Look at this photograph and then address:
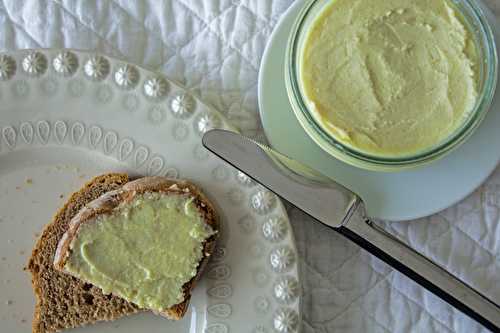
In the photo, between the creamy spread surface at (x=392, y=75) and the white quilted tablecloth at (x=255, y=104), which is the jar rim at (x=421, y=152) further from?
the white quilted tablecloth at (x=255, y=104)

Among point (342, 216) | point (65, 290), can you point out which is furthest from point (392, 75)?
point (65, 290)

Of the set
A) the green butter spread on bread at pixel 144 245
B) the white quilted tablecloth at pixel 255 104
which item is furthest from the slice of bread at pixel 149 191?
the white quilted tablecloth at pixel 255 104

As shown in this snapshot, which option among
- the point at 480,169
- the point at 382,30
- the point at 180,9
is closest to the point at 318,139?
the point at 382,30

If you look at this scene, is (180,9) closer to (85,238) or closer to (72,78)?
(72,78)

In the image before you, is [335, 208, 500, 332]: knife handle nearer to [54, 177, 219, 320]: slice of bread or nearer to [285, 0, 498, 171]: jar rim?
[285, 0, 498, 171]: jar rim

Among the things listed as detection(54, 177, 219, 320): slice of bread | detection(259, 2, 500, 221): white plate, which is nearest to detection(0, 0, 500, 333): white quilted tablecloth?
detection(259, 2, 500, 221): white plate

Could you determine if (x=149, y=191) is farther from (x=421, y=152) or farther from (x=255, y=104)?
(x=421, y=152)
